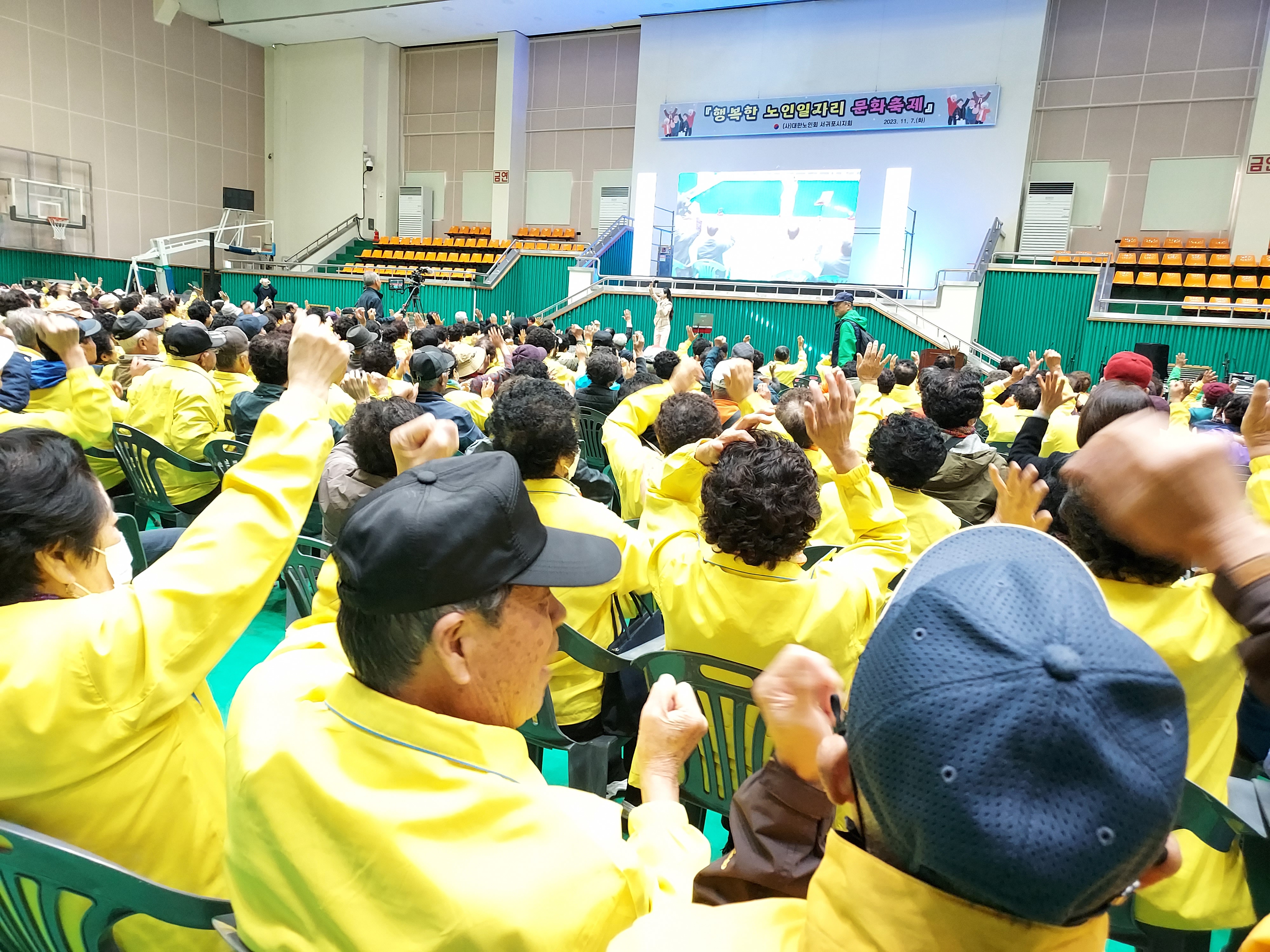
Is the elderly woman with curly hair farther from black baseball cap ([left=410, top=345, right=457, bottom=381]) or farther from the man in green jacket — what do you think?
the man in green jacket

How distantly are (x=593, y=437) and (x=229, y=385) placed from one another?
257 centimetres

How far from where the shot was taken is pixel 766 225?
57.1 feet

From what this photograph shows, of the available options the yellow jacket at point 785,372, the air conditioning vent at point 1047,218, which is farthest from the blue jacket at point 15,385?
the air conditioning vent at point 1047,218

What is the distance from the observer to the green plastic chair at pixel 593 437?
5.91 metres

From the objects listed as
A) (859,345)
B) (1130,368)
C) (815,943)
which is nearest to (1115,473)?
(815,943)

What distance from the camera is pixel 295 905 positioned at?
100 cm

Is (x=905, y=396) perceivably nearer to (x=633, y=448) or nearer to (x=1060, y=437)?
(x=1060, y=437)

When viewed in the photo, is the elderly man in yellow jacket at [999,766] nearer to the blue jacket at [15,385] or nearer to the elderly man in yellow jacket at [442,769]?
the elderly man in yellow jacket at [442,769]

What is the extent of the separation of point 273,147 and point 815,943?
1067 inches

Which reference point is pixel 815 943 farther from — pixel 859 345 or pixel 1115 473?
pixel 859 345

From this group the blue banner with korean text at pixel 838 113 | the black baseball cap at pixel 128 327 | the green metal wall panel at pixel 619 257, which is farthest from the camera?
the green metal wall panel at pixel 619 257

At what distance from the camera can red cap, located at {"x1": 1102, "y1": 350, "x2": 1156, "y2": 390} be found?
14.4ft

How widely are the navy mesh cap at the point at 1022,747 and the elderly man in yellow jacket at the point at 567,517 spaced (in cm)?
164

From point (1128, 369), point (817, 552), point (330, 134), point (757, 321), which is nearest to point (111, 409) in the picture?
point (817, 552)
